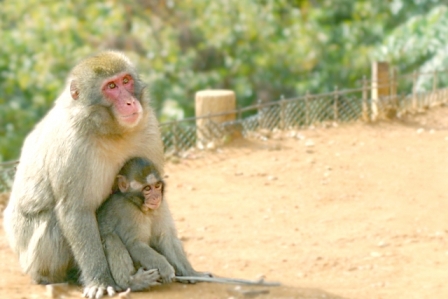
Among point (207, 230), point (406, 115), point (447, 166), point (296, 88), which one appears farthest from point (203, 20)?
point (207, 230)

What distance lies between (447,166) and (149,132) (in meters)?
4.61

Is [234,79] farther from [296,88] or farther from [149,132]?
[149,132]

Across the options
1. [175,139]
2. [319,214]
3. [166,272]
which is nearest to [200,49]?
[175,139]

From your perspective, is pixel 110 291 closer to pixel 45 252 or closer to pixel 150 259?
pixel 150 259

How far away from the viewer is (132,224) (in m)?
5.55

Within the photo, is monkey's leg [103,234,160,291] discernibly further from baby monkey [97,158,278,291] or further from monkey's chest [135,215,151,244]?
monkey's chest [135,215,151,244]

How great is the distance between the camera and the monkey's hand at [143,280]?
18.0ft

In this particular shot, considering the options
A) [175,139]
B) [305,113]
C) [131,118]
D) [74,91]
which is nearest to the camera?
[131,118]

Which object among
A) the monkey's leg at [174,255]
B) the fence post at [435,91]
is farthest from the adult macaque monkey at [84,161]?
the fence post at [435,91]

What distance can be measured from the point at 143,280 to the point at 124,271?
0.14 m

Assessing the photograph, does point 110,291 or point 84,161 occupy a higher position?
point 84,161

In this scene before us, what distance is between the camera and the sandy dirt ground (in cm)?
611

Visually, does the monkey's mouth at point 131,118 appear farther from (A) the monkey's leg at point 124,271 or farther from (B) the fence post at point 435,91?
(B) the fence post at point 435,91

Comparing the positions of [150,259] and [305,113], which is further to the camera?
[305,113]
